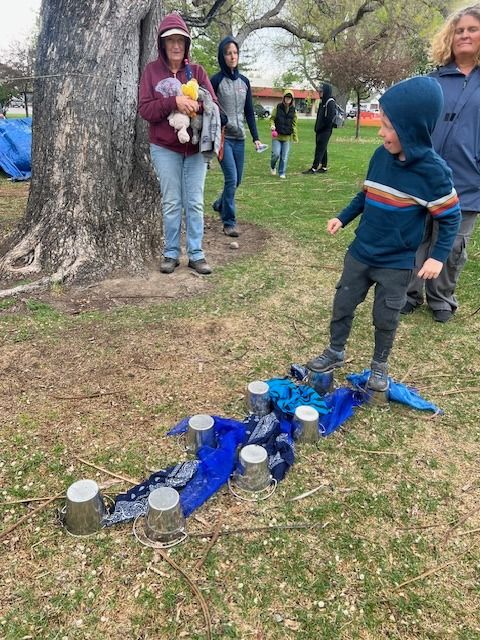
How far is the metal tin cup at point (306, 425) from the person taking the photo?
260 cm

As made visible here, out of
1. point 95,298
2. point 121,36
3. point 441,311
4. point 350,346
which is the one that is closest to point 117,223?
point 95,298

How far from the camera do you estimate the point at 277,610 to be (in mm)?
1821

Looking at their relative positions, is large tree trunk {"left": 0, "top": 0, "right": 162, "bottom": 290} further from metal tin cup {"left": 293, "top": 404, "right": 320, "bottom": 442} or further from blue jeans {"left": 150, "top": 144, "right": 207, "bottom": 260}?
metal tin cup {"left": 293, "top": 404, "right": 320, "bottom": 442}

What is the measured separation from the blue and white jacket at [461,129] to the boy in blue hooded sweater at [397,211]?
3.95ft

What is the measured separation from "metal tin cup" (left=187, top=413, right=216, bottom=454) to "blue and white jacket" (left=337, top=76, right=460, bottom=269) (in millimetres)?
1209

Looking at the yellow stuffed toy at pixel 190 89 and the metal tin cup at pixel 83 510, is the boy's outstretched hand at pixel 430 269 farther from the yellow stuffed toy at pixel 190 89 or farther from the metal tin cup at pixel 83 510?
the yellow stuffed toy at pixel 190 89

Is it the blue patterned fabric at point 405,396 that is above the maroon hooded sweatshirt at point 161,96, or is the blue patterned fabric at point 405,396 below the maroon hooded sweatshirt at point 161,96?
below

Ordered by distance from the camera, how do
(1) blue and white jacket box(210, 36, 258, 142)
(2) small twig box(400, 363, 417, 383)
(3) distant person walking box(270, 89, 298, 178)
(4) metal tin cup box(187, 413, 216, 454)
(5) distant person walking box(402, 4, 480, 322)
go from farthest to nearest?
(3) distant person walking box(270, 89, 298, 178), (1) blue and white jacket box(210, 36, 258, 142), (5) distant person walking box(402, 4, 480, 322), (2) small twig box(400, 363, 417, 383), (4) metal tin cup box(187, 413, 216, 454)

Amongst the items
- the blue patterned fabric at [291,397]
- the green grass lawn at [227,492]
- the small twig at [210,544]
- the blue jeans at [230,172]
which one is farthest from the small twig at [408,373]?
the blue jeans at [230,172]

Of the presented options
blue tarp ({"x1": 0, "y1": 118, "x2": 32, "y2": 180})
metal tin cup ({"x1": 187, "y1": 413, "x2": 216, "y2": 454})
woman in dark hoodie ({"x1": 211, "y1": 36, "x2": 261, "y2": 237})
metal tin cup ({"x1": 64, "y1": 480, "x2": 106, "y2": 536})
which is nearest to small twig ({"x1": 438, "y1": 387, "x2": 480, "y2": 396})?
metal tin cup ({"x1": 187, "y1": 413, "x2": 216, "y2": 454})

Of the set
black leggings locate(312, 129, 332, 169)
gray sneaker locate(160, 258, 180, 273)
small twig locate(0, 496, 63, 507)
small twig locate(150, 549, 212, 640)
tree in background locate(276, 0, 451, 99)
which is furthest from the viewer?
tree in background locate(276, 0, 451, 99)

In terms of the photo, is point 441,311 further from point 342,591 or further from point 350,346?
point 342,591

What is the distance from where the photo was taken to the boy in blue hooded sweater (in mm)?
2393

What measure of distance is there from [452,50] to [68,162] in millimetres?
3009
